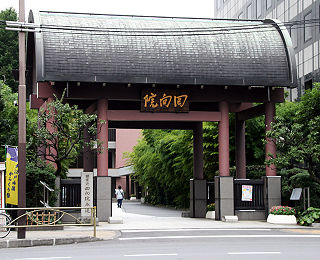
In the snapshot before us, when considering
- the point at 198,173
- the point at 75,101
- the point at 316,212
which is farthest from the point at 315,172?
the point at 75,101

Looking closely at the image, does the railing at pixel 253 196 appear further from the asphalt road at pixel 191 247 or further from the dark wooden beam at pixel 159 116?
the asphalt road at pixel 191 247

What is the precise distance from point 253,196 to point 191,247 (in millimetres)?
13049

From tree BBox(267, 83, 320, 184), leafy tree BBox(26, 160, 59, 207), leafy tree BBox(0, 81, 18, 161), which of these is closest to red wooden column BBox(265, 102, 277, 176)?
tree BBox(267, 83, 320, 184)

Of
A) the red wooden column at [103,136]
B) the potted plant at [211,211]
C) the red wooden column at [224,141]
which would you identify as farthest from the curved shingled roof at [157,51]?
the potted plant at [211,211]

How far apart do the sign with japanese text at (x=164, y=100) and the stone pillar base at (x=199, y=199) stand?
17.1 feet

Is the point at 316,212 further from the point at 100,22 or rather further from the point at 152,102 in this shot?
the point at 100,22

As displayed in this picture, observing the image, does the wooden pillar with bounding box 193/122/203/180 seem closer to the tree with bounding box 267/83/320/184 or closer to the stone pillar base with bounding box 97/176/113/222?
the tree with bounding box 267/83/320/184

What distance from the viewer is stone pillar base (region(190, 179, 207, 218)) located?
32562 mm

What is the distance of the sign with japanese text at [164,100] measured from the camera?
28.9 meters

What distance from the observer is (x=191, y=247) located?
16859 mm

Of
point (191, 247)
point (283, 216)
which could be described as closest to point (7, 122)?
point (283, 216)

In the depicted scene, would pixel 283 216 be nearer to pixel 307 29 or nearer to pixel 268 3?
pixel 307 29

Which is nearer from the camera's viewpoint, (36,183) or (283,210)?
(36,183)

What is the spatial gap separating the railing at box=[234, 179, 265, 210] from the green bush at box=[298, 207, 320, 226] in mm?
3068
